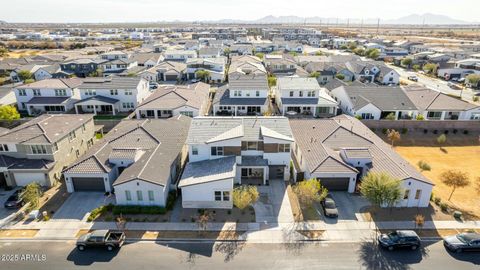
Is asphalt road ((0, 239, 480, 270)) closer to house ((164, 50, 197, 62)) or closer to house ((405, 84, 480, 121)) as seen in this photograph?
house ((405, 84, 480, 121))

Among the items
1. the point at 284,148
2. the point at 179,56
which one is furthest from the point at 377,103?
the point at 179,56

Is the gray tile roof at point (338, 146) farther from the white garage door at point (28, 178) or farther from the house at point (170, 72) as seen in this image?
the house at point (170, 72)

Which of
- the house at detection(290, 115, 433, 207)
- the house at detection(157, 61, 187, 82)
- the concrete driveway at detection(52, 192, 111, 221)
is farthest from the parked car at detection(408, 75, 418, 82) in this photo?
the concrete driveway at detection(52, 192, 111, 221)

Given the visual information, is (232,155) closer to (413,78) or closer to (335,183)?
(335,183)

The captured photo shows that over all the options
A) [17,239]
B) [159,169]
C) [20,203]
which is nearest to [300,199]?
[159,169]

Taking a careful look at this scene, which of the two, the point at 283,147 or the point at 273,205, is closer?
the point at 273,205

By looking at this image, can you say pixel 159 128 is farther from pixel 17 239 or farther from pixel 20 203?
pixel 17 239
